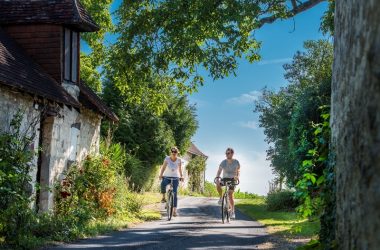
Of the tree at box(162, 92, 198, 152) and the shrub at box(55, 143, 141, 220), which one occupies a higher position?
the tree at box(162, 92, 198, 152)

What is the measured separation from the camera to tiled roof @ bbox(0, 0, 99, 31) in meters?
15.3


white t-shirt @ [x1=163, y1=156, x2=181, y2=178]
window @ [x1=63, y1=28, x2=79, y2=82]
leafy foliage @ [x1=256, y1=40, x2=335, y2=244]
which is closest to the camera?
leafy foliage @ [x1=256, y1=40, x2=335, y2=244]

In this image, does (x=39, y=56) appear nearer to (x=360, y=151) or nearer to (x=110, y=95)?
(x=360, y=151)

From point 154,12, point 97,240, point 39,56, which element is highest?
point 154,12

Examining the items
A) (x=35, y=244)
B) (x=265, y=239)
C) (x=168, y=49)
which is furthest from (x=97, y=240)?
(x=168, y=49)

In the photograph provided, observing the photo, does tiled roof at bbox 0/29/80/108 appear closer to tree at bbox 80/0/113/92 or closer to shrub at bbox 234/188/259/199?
tree at bbox 80/0/113/92

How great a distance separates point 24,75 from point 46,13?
3.24m

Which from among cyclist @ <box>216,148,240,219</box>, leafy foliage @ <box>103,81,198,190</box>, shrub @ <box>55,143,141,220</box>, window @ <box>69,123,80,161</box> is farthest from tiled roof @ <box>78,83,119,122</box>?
leafy foliage @ <box>103,81,198,190</box>

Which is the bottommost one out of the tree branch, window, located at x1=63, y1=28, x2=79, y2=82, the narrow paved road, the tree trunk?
the narrow paved road

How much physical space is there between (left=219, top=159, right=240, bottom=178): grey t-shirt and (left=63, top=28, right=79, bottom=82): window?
5251 mm

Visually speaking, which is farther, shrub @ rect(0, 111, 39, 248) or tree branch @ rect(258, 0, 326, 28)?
tree branch @ rect(258, 0, 326, 28)

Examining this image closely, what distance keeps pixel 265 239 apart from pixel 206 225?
9.16 feet

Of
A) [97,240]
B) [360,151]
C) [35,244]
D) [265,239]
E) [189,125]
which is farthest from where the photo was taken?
[189,125]

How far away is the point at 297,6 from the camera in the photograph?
734 inches
